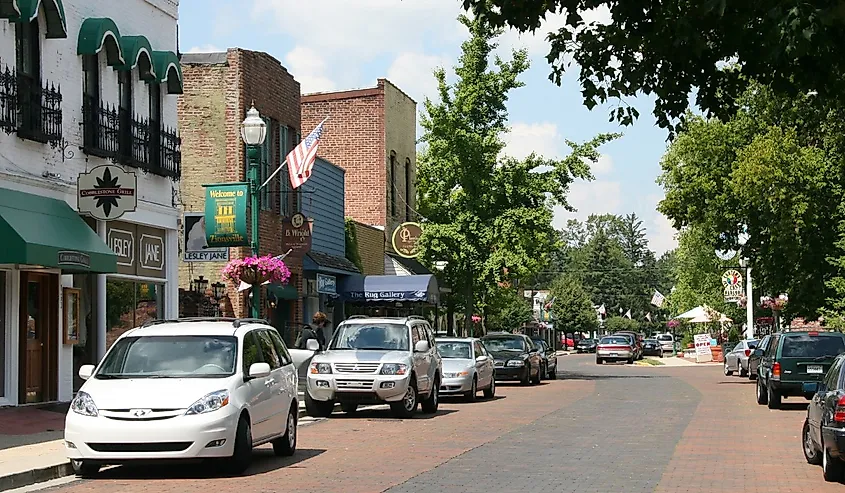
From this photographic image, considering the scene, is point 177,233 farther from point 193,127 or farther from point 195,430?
point 195,430

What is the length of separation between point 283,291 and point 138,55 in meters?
10.6

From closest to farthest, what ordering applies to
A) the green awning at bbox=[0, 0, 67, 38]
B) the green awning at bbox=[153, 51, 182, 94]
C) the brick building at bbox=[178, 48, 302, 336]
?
the green awning at bbox=[0, 0, 67, 38], the green awning at bbox=[153, 51, 182, 94], the brick building at bbox=[178, 48, 302, 336]

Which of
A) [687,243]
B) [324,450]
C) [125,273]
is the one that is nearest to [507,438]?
[324,450]

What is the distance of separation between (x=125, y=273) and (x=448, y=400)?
8819 mm

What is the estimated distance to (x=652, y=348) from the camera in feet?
→ 294

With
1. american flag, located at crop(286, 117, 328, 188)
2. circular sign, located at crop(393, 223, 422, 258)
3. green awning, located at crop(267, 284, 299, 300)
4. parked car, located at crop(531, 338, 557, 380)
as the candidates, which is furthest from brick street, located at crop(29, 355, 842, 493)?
circular sign, located at crop(393, 223, 422, 258)

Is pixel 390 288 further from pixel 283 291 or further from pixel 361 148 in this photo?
pixel 361 148

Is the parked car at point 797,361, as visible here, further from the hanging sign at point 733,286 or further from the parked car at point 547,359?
the hanging sign at point 733,286

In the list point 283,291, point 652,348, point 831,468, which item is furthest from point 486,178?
point 652,348

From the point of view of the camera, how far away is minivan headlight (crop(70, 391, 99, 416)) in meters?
13.9

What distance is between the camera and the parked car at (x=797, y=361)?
26312 mm

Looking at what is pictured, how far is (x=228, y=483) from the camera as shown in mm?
13664

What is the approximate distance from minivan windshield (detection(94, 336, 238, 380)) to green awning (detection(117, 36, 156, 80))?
10.9 metres

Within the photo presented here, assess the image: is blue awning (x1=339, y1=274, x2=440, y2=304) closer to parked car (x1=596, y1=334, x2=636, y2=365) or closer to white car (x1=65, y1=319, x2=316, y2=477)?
white car (x1=65, y1=319, x2=316, y2=477)
